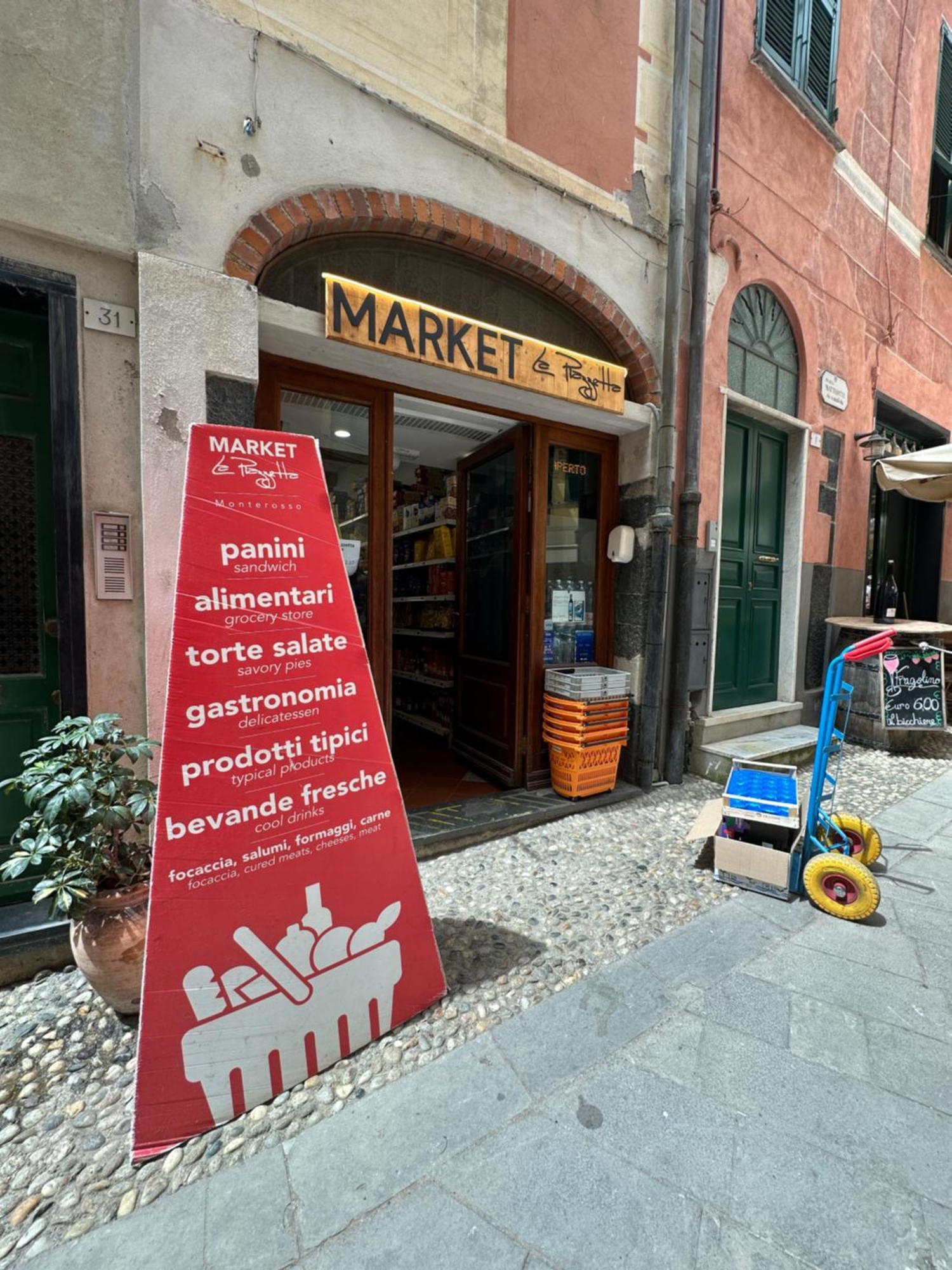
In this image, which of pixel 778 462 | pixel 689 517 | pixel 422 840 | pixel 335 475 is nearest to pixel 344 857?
pixel 422 840

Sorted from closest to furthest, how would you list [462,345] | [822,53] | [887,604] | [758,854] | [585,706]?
[758,854], [462,345], [585,706], [822,53], [887,604]

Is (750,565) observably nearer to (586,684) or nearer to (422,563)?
(586,684)

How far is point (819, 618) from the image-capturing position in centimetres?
591

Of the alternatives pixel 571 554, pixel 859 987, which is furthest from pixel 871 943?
pixel 571 554

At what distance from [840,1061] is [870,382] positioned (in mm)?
6810

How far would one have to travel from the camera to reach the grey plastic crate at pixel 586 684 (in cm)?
395

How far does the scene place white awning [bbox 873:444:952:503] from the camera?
17.9 ft

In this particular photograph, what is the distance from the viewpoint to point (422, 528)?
18.0ft

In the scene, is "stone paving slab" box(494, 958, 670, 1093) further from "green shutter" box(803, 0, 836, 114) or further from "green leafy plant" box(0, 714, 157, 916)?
"green shutter" box(803, 0, 836, 114)

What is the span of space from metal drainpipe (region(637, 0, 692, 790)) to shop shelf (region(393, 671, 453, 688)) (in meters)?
1.78

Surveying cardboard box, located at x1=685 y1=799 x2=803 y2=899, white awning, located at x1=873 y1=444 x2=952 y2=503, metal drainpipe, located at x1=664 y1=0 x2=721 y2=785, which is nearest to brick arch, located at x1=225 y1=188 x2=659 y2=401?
metal drainpipe, located at x1=664 y1=0 x2=721 y2=785

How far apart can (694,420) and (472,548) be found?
1.92 meters

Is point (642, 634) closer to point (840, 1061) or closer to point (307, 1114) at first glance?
point (840, 1061)

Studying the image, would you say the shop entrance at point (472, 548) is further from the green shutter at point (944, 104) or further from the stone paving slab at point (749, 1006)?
the green shutter at point (944, 104)
